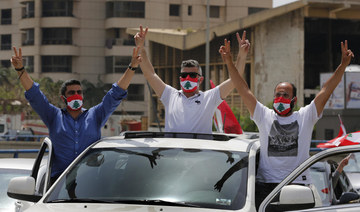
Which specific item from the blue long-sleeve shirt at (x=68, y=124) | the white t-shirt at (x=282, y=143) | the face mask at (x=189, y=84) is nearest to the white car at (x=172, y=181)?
the white t-shirt at (x=282, y=143)

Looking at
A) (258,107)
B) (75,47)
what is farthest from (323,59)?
(258,107)

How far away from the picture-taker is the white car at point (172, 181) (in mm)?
4699

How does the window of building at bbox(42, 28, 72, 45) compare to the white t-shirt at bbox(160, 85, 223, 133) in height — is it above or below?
above

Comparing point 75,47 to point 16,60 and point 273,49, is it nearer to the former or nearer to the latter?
point 273,49

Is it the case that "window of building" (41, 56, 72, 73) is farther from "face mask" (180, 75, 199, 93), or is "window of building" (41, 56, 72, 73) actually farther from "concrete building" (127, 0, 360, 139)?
"face mask" (180, 75, 199, 93)

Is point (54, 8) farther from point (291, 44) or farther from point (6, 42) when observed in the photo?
point (291, 44)

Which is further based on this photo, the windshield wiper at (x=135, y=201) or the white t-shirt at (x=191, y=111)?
the white t-shirt at (x=191, y=111)

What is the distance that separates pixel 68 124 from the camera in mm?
6188

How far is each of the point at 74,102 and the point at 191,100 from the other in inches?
40.9

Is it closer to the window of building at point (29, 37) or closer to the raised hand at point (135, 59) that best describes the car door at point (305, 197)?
the raised hand at point (135, 59)

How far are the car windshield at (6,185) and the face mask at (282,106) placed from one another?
2.93 metres

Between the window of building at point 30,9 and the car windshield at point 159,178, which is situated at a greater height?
the window of building at point 30,9

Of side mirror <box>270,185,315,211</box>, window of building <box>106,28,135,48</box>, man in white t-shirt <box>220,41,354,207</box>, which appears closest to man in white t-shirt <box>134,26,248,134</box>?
man in white t-shirt <box>220,41,354,207</box>

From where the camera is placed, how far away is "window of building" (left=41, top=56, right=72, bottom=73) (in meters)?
81.6
